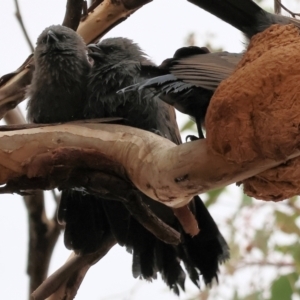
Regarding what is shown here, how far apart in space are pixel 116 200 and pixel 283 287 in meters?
0.94

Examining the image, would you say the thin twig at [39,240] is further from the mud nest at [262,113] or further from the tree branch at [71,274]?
the mud nest at [262,113]

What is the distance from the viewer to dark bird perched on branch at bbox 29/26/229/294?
1809 mm

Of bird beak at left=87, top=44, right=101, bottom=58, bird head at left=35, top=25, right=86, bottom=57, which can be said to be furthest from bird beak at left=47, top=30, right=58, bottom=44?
bird beak at left=87, top=44, right=101, bottom=58

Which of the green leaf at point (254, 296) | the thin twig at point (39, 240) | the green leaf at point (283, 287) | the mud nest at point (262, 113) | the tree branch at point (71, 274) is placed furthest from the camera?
the green leaf at point (254, 296)

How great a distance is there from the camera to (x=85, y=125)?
1.59m

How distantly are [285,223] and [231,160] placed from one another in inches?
56.3

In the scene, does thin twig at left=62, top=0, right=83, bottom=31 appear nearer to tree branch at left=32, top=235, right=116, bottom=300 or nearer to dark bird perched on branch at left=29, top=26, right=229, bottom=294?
dark bird perched on branch at left=29, top=26, right=229, bottom=294

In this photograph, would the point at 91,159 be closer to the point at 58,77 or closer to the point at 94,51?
the point at 58,77

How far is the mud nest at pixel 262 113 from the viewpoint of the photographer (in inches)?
50.6

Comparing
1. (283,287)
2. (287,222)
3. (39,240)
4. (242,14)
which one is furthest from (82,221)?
(287,222)

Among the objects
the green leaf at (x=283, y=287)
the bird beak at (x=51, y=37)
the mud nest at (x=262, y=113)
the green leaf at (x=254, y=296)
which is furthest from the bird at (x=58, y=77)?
the green leaf at (x=254, y=296)

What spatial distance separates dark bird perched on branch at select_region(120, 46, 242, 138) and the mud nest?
119mm

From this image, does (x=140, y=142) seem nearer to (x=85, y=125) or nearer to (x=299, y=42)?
(x=85, y=125)

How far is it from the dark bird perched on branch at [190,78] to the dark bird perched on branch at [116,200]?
0.13m
